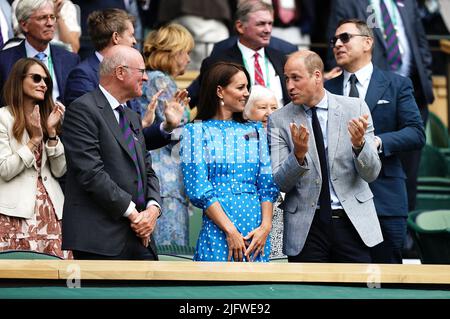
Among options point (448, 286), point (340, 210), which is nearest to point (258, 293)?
point (448, 286)

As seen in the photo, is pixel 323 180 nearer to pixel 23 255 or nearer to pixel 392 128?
pixel 392 128

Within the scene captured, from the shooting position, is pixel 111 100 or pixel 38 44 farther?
pixel 38 44

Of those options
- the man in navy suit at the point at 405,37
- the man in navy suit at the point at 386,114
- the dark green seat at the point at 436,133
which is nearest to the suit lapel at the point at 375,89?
the man in navy suit at the point at 386,114

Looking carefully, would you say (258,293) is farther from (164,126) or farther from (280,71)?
(280,71)

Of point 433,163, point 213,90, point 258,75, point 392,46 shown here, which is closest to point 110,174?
point 213,90

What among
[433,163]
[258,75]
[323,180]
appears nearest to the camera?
[323,180]

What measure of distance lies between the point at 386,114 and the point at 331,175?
1.29 metres

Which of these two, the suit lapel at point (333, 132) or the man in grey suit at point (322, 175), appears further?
the suit lapel at point (333, 132)

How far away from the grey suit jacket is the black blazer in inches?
37.2

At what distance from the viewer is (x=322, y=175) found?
303 inches

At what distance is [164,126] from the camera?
7977 millimetres

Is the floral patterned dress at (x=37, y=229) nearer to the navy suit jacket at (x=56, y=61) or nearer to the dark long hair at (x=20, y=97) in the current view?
the dark long hair at (x=20, y=97)

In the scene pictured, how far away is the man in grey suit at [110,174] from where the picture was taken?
7094 millimetres

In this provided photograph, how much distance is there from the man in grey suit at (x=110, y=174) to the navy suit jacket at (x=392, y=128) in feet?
5.87
